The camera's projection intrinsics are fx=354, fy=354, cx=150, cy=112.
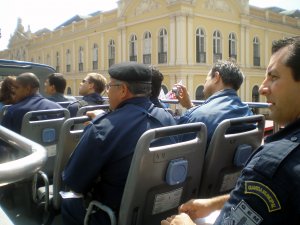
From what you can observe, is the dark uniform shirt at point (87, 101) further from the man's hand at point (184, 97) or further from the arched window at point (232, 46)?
the arched window at point (232, 46)

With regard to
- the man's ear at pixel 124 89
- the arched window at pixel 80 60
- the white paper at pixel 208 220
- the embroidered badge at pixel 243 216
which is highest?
the arched window at pixel 80 60

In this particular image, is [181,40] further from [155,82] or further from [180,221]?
[180,221]

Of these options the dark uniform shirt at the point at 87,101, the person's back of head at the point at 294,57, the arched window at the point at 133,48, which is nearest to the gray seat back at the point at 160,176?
the person's back of head at the point at 294,57

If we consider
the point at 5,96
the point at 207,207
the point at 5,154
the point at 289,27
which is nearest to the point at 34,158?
the point at 207,207

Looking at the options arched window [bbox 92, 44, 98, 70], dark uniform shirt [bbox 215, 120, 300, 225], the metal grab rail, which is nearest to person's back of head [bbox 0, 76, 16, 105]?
the metal grab rail

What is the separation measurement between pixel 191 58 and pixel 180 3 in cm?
372

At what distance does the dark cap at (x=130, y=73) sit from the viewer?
8.57 feet

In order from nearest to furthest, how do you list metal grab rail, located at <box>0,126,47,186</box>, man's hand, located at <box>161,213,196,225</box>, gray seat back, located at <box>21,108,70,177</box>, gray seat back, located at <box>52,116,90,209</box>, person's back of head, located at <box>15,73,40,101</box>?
1. metal grab rail, located at <box>0,126,47,186</box>
2. man's hand, located at <box>161,213,196,225</box>
3. gray seat back, located at <box>52,116,90,209</box>
4. gray seat back, located at <box>21,108,70,177</box>
5. person's back of head, located at <box>15,73,40,101</box>

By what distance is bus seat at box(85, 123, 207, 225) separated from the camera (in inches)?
79.7

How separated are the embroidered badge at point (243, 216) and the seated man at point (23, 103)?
9.64 feet

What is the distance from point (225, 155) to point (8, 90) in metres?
3.36

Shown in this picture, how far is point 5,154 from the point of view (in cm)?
307

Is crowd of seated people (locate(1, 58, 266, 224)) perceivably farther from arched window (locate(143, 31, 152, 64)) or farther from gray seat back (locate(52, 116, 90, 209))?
arched window (locate(143, 31, 152, 64))

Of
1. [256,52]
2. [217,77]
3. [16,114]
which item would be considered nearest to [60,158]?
[16,114]
